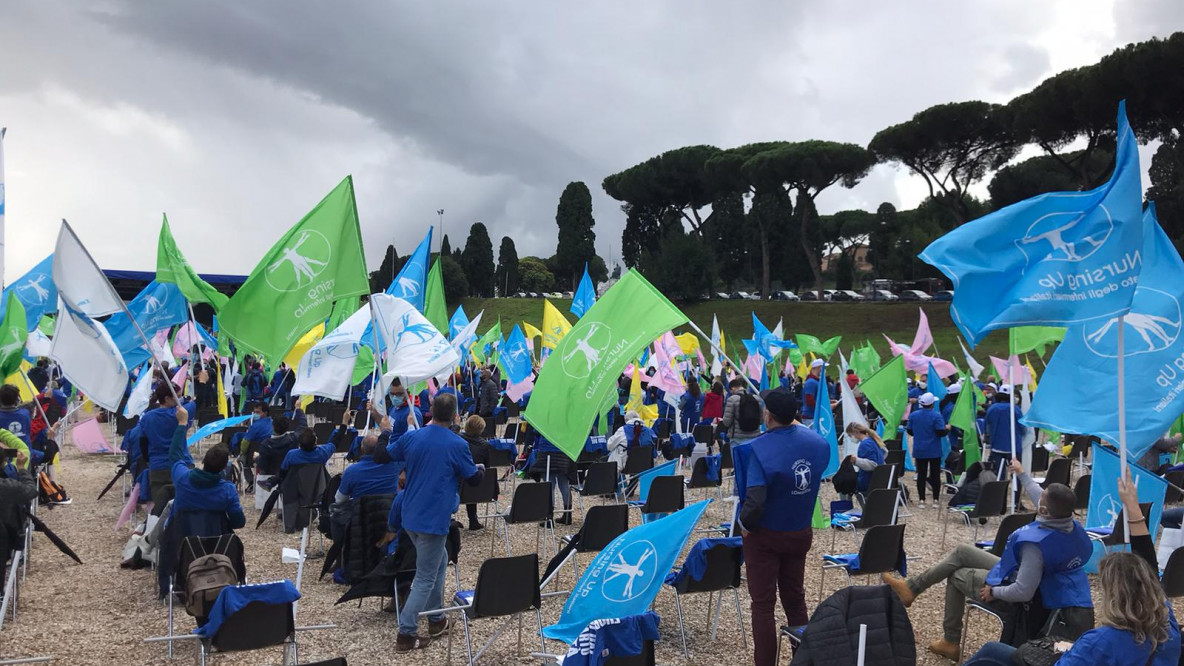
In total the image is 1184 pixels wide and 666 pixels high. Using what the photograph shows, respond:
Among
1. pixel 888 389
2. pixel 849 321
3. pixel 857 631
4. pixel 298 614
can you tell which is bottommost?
pixel 298 614

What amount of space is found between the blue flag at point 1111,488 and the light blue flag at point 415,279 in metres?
8.79

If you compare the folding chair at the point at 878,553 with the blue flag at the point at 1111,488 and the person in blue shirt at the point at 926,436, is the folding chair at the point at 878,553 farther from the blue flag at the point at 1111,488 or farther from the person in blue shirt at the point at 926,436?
the person in blue shirt at the point at 926,436

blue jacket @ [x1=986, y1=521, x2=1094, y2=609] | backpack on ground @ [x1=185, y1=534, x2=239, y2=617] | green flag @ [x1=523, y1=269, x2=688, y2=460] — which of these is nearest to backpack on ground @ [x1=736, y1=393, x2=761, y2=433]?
green flag @ [x1=523, y1=269, x2=688, y2=460]

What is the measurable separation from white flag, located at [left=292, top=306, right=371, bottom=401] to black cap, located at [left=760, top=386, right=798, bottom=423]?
22.3ft

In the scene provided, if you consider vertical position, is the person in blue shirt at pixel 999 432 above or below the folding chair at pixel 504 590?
above

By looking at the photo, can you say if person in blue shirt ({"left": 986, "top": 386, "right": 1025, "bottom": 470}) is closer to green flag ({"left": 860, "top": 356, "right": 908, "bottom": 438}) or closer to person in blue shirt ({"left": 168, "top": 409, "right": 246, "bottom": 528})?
green flag ({"left": 860, "top": 356, "right": 908, "bottom": 438})

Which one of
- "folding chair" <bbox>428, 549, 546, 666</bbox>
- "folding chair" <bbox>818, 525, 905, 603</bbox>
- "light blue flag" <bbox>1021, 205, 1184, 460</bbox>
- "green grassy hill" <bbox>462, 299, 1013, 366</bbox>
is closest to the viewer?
"folding chair" <bbox>428, 549, 546, 666</bbox>

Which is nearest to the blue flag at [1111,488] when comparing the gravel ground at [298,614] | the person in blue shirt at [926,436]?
the gravel ground at [298,614]

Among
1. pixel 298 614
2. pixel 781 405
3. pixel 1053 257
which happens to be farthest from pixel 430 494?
pixel 1053 257

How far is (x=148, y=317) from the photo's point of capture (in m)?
15.0

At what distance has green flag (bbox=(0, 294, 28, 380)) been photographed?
35.6 feet

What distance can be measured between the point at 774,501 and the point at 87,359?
769 centimetres

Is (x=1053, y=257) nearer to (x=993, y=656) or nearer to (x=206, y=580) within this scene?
(x=993, y=656)

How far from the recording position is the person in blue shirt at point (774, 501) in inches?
207
